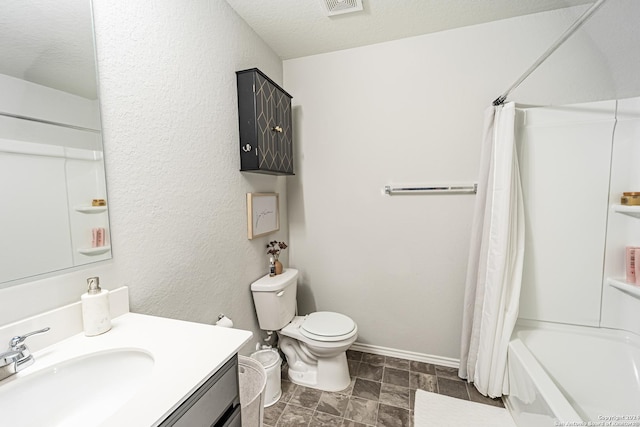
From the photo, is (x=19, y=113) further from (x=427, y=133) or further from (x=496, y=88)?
(x=496, y=88)

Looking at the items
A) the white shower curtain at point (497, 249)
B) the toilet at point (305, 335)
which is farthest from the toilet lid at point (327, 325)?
the white shower curtain at point (497, 249)

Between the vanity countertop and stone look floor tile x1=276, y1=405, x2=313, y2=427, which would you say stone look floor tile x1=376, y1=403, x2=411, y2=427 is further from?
the vanity countertop

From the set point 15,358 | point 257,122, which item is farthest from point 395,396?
point 257,122

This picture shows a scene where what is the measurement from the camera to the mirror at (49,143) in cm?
70

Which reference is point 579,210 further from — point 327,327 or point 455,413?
point 327,327

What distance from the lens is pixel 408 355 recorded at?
205cm

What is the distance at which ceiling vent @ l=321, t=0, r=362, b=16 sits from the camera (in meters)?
1.50

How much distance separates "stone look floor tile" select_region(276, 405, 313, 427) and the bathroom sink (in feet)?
3.52

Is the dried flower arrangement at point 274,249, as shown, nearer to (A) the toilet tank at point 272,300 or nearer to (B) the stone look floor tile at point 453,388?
(A) the toilet tank at point 272,300

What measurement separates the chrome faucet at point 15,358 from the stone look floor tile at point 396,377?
1.84 m

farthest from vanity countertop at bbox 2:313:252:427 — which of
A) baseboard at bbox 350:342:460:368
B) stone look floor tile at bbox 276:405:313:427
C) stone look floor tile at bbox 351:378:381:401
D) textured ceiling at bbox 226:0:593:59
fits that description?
textured ceiling at bbox 226:0:593:59

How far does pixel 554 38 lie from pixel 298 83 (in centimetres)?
173

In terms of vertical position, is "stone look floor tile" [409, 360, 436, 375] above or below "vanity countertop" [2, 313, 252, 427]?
below

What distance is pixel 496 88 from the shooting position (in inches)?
68.9
